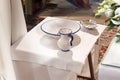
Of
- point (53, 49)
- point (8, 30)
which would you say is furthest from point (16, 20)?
point (53, 49)

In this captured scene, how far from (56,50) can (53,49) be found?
0.02m

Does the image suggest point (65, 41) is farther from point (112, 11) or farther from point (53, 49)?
point (112, 11)

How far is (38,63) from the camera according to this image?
4.14 ft

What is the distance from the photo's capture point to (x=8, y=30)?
124 centimetres

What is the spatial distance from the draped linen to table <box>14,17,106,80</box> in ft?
0.18

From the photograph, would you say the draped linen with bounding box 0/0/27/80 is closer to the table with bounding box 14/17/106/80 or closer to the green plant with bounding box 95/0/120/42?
the table with bounding box 14/17/106/80

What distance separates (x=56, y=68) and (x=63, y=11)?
6.94 feet

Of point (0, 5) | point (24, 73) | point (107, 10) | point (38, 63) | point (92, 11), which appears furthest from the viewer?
point (92, 11)

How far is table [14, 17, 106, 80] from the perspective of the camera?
1.18 meters

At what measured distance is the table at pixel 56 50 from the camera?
1.18 m

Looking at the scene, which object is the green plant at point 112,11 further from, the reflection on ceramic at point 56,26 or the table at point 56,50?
the reflection on ceramic at point 56,26

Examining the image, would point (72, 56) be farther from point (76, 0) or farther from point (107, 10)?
point (76, 0)

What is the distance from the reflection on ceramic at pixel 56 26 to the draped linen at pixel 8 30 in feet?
0.48

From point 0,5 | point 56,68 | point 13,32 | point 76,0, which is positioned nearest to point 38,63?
point 56,68
